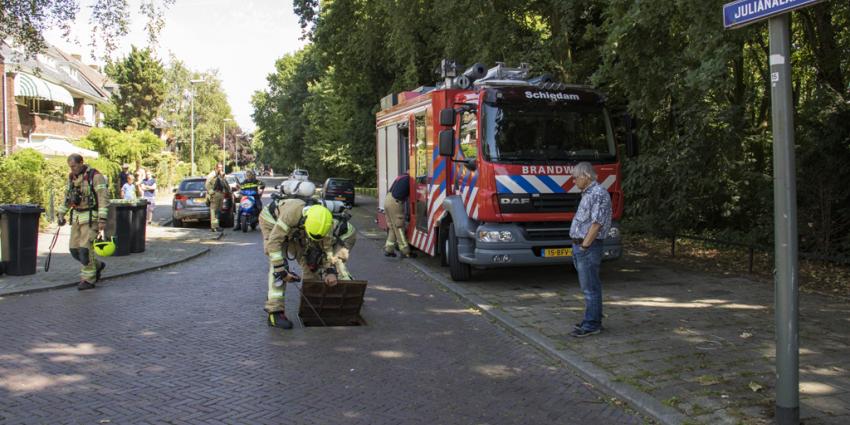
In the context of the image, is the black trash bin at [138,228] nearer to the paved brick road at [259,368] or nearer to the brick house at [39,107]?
the paved brick road at [259,368]

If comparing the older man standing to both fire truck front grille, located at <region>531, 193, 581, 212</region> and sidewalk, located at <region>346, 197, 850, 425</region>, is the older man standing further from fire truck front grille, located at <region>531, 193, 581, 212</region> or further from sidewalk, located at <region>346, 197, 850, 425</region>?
fire truck front grille, located at <region>531, 193, 581, 212</region>

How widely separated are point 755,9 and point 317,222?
150 inches

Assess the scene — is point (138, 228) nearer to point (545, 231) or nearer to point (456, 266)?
point (456, 266)

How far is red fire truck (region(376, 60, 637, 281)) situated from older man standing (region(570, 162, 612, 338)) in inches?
101

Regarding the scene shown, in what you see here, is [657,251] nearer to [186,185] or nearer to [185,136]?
[186,185]

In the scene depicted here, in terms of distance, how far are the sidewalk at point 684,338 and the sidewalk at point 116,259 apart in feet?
17.2

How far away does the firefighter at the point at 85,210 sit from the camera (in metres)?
9.16

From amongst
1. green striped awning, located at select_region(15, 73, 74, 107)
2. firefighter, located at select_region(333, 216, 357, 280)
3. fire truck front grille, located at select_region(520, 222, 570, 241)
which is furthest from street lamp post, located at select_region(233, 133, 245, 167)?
firefighter, located at select_region(333, 216, 357, 280)

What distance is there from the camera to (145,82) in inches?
2344

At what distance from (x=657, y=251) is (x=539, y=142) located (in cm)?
553

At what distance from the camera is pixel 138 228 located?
42.3 feet

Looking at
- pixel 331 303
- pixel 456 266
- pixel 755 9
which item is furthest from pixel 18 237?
pixel 755 9

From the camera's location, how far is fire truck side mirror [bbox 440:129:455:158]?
910 centimetres

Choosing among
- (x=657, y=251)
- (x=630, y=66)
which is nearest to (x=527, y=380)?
(x=630, y=66)
